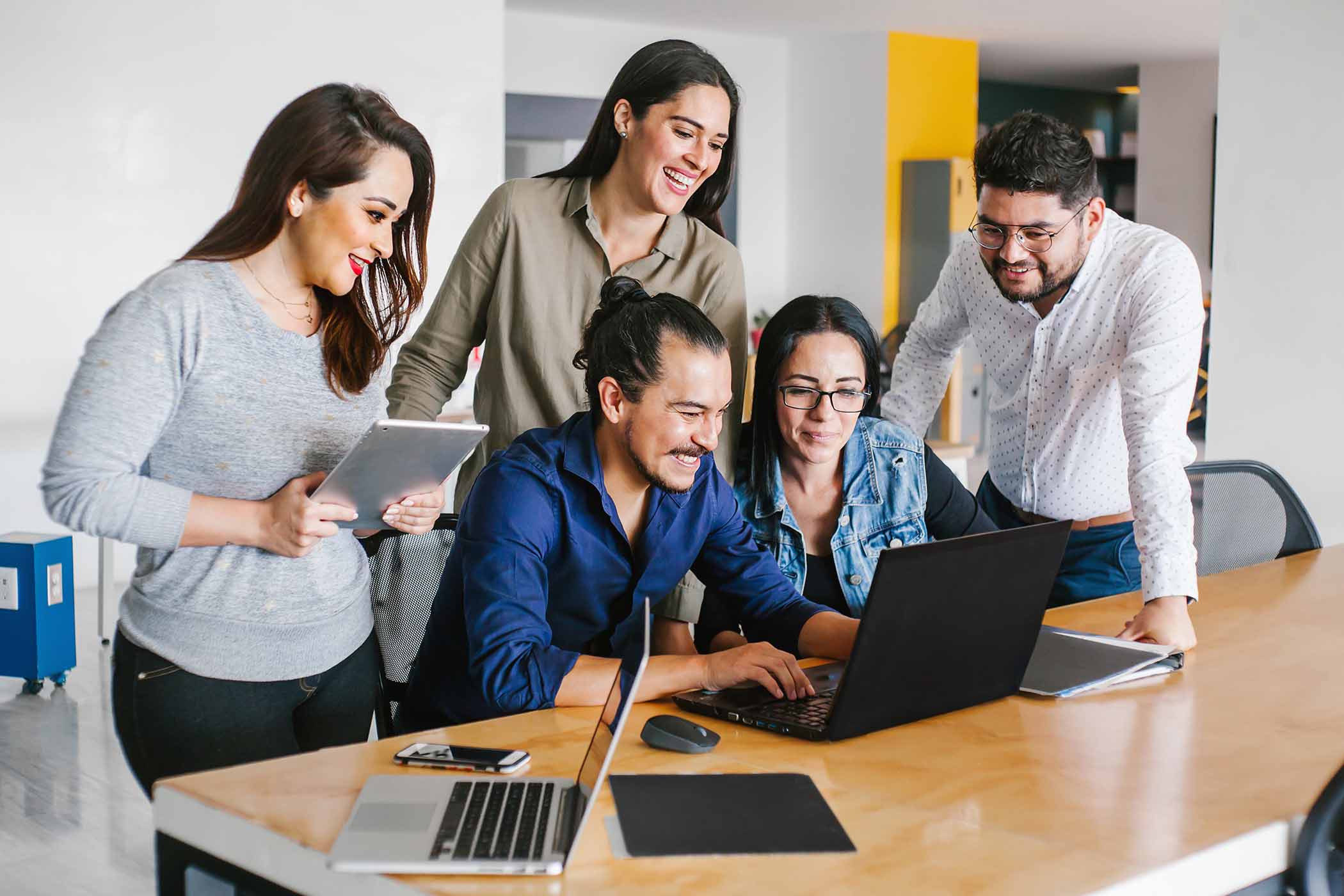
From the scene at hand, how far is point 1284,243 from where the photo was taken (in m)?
3.38

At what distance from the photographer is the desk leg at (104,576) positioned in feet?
15.0

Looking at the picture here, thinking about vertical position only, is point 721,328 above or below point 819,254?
below

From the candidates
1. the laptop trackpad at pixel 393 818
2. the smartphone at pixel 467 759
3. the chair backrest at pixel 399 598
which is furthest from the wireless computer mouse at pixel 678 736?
the chair backrest at pixel 399 598

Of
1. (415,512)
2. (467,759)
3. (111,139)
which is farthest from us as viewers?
(111,139)

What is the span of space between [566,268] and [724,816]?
123 cm

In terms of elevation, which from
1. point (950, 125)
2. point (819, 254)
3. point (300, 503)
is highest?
point (950, 125)

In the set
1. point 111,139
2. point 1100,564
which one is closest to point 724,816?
point 1100,564

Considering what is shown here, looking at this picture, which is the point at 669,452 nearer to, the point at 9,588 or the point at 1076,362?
the point at 1076,362

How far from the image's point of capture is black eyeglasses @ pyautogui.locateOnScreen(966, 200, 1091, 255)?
221 cm

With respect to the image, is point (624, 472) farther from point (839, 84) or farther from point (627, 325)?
point (839, 84)

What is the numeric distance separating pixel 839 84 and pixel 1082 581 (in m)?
7.18

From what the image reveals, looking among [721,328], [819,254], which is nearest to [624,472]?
[721,328]

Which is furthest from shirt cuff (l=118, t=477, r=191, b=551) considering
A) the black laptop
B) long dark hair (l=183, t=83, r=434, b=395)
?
the black laptop

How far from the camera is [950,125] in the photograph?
939 cm
